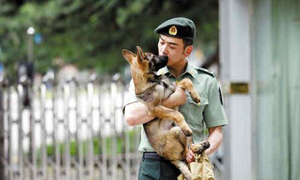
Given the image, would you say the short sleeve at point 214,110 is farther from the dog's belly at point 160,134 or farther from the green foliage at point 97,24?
the green foliage at point 97,24

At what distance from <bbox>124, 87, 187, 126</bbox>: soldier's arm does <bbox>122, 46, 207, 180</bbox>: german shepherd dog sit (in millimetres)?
29

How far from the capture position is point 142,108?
147 inches

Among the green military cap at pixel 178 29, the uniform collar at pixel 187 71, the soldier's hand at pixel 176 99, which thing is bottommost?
the soldier's hand at pixel 176 99

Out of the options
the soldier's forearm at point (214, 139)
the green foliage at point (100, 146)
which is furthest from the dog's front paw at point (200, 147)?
the green foliage at point (100, 146)

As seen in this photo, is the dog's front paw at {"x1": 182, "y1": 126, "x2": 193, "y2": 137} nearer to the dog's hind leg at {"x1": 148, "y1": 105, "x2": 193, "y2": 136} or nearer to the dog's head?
the dog's hind leg at {"x1": 148, "y1": 105, "x2": 193, "y2": 136}

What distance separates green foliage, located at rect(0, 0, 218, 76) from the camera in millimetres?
10477

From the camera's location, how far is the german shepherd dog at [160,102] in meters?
3.61

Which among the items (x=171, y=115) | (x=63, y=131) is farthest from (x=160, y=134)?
(x=63, y=131)

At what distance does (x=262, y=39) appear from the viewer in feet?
21.7

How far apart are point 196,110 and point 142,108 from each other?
0.35m

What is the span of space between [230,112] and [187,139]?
3.53 m

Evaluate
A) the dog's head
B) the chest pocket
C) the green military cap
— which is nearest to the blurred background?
the chest pocket

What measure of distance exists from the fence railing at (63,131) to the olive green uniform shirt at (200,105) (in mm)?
5079

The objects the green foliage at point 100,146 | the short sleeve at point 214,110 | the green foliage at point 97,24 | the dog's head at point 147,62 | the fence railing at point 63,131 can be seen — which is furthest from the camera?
the green foliage at point 97,24
